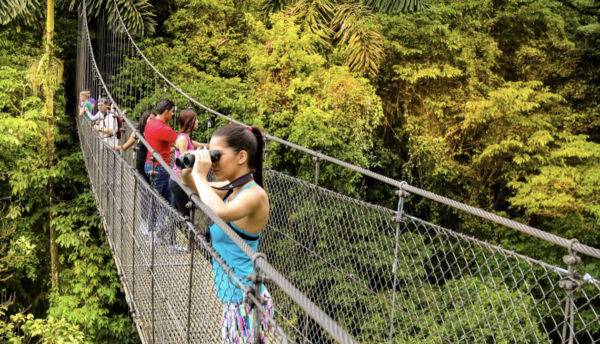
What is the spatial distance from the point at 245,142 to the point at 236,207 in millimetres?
210

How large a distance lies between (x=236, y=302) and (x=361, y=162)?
4756 millimetres

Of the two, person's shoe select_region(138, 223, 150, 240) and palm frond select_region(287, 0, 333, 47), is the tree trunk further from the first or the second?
person's shoe select_region(138, 223, 150, 240)

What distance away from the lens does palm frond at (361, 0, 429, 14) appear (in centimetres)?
772

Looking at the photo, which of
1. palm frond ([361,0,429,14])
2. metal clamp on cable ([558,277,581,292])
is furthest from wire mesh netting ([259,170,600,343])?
palm frond ([361,0,429,14])

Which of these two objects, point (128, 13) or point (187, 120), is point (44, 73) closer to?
point (128, 13)

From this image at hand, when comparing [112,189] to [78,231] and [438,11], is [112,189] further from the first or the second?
[438,11]

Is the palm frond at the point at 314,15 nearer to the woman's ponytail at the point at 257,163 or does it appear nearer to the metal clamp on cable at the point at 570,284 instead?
the woman's ponytail at the point at 257,163

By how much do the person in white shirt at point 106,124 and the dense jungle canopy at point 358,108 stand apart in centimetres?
163

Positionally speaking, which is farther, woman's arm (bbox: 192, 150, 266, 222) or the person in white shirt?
the person in white shirt

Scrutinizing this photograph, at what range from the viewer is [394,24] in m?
7.76

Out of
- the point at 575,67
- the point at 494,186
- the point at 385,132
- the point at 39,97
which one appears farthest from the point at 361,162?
the point at 39,97

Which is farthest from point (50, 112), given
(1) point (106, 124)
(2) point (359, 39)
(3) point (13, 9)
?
(2) point (359, 39)

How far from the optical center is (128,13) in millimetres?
7812

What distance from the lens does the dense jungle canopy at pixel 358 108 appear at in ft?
20.4
